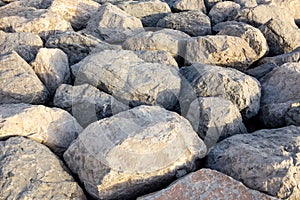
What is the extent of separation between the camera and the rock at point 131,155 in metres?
2.66

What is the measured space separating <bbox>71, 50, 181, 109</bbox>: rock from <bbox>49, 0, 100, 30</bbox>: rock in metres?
2.13

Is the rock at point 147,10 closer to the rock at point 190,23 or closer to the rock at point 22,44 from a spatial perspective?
the rock at point 190,23

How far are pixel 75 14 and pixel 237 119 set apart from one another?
3.60 m

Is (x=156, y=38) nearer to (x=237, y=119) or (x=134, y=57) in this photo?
(x=134, y=57)

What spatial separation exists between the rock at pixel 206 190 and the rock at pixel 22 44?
2.62m

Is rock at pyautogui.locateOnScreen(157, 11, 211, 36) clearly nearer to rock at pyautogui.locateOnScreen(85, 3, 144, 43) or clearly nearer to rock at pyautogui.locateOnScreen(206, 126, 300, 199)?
rock at pyautogui.locateOnScreen(85, 3, 144, 43)

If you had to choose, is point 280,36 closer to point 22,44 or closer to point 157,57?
point 157,57

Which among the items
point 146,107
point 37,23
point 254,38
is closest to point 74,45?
point 37,23

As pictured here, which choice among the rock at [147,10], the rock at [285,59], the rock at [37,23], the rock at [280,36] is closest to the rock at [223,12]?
the rock at [147,10]

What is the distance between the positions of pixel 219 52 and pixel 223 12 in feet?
7.00

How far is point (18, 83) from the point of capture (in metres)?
3.69

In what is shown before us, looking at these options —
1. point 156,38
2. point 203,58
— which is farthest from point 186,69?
point 156,38

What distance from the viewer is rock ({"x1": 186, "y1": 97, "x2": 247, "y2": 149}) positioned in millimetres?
3352

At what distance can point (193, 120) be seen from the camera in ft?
11.4
